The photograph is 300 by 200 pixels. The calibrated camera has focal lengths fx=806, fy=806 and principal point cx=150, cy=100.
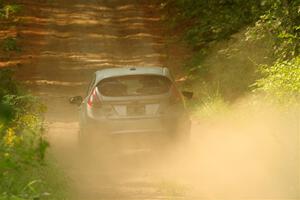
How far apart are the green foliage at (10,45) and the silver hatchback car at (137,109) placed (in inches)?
605

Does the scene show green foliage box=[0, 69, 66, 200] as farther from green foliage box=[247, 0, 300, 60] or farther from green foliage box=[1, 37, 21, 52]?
green foliage box=[1, 37, 21, 52]

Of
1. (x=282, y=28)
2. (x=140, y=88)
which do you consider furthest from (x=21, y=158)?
(x=282, y=28)

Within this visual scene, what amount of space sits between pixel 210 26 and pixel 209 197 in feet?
48.9

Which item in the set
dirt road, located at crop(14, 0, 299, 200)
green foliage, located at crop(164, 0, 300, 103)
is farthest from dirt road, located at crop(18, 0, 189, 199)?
green foliage, located at crop(164, 0, 300, 103)

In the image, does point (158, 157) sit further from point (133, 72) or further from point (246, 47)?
point (246, 47)

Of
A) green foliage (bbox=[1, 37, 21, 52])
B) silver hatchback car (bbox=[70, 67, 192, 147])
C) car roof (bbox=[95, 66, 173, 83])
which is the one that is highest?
car roof (bbox=[95, 66, 173, 83])

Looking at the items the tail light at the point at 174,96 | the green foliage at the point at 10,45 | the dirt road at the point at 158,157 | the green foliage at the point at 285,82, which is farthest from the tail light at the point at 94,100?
the green foliage at the point at 10,45

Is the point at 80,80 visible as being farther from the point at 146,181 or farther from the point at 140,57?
the point at 146,181

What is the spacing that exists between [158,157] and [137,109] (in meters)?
1.02

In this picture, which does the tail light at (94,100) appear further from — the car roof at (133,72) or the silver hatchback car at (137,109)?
the car roof at (133,72)

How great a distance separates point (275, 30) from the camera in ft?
56.1

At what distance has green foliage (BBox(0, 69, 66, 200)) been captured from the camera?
27.1 feet

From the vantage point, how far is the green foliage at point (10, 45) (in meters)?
28.8

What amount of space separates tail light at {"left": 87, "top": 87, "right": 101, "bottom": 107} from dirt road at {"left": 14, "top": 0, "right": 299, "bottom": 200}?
1.02m
